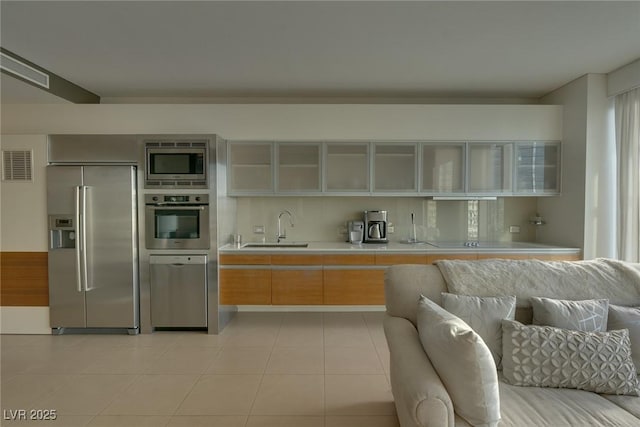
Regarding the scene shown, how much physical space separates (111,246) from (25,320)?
1211 mm

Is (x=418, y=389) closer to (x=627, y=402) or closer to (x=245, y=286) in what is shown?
(x=627, y=402)

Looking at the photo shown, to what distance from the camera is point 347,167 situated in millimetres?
4312

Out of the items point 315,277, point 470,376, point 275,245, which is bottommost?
point 315,277

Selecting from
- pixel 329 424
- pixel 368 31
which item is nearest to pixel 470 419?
pixel 329 424

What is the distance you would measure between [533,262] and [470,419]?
122 cm

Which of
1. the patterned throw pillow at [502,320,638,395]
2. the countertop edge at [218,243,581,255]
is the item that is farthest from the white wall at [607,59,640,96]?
the patterned throw pillow at [502,320,638,395]

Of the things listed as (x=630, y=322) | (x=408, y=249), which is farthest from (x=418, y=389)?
(x=408, y=249)

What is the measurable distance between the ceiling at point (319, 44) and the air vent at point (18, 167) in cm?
64

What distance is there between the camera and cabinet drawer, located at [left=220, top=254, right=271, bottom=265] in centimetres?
400

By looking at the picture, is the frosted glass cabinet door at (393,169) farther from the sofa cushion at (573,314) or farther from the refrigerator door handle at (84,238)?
the refrigerator door handle at (84,238)

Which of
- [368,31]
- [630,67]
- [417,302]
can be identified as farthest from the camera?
[630,67]

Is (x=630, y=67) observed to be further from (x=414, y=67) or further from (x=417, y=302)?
(x=417, y=302)

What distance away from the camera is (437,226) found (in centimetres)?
474

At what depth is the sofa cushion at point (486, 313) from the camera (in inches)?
76.0
